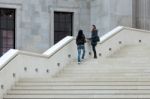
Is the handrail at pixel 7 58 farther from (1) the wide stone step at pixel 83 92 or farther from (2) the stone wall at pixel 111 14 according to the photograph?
(2) the stone wall at pixel 111 14

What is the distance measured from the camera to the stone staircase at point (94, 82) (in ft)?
55.3

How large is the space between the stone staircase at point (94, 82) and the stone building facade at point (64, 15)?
7.77 meters

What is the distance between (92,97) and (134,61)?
223 inches

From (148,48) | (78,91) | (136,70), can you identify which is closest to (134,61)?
(136,70)

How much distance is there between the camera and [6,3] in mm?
29062

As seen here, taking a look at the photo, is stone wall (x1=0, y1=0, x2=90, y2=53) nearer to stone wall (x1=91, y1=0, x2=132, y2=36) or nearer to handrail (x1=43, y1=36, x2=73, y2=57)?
stone wall (x1=91, y1=0, x2=132, y2=36)

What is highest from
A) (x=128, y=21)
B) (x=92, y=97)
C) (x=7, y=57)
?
(x=128, y=21)

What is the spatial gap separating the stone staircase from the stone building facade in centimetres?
777

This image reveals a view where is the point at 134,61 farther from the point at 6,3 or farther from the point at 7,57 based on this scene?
the point at 6,3

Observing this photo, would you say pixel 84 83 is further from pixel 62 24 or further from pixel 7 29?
pixel 62 24

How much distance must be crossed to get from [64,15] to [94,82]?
43.2 ft

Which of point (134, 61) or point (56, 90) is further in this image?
point (134, 61)

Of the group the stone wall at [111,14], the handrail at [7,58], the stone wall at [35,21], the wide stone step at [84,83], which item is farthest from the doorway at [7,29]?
the wide stone step at [84,83]

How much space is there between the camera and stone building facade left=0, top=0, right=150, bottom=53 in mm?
29375
